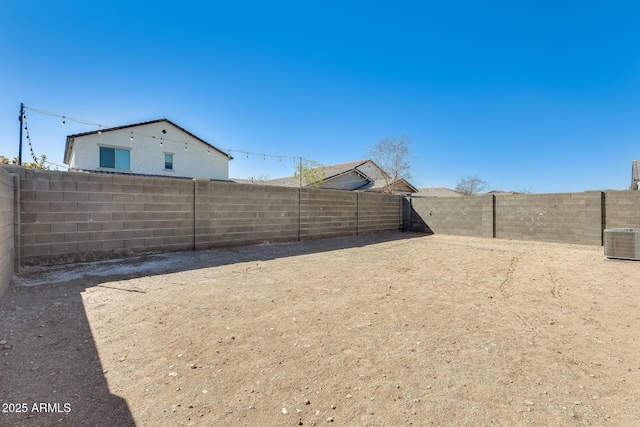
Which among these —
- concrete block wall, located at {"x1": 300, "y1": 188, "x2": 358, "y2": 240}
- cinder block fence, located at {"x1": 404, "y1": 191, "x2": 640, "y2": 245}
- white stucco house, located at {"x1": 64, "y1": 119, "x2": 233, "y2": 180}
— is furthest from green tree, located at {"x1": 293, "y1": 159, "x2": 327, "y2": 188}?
concrete block wall, located at {"x1": 300, "y1": 188, "x2": 358, "y2": 240}

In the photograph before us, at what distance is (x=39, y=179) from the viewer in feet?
16.9

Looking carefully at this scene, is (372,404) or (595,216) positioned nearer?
(372,404)

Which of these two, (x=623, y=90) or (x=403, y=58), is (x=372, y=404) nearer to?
(x=403, y=58)

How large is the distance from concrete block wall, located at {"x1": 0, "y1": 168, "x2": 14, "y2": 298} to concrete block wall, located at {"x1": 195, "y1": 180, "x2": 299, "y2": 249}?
10.6 ft

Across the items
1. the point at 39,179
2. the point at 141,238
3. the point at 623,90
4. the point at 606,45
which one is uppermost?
the point at 606,45

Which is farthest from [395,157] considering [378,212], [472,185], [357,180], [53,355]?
[53,355]

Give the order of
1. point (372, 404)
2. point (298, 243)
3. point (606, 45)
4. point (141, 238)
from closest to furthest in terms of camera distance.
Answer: point (372, 404) < point (141, 238) < point (298, 243) < point (606, 45)

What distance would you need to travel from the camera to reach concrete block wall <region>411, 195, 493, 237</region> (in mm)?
11398

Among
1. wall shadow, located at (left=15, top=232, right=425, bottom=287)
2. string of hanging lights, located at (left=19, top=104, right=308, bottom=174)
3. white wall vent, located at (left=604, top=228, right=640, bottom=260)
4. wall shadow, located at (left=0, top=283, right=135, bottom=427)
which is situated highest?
string of hanging lights, located at (left=19, top=104, right=308, bottom=174)

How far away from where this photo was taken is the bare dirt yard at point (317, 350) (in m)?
1.67

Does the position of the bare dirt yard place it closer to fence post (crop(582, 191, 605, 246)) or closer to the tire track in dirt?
the tire track in dirt

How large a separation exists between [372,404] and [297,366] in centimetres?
65

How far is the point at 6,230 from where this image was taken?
3.88m

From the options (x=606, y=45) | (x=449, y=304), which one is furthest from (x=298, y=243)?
(x=606, y=45)
